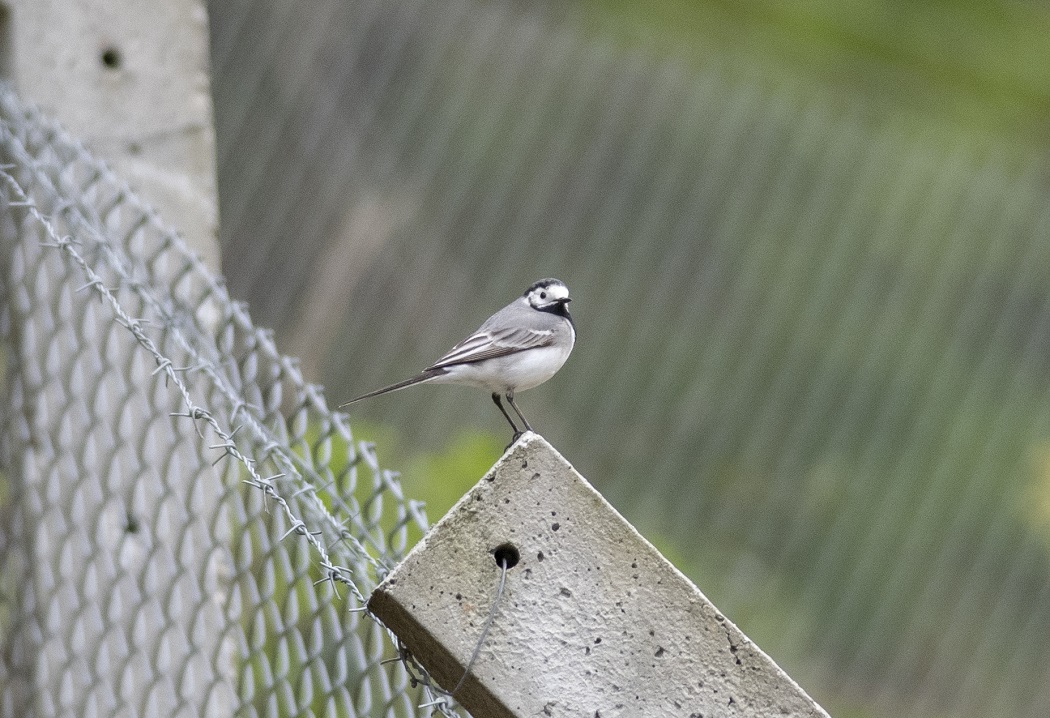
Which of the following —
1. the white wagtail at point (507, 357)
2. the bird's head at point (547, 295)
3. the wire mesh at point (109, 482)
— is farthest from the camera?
the bird's head at point (547, 295)

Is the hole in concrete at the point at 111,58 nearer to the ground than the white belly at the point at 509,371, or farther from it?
farther from it

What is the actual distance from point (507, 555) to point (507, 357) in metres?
1.22

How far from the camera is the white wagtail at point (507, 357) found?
2561mm

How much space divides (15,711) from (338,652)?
1046 millimetres

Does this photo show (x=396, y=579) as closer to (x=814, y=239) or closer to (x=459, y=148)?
(x=459, y=148)

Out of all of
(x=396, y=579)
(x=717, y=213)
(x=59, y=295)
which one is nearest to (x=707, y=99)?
(x=717, y=213)

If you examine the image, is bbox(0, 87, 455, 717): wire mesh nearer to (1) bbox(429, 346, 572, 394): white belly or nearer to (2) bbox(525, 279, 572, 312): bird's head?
(1) bbox(429, 346, 572, 394): white belly

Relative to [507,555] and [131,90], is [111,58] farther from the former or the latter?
[507,555]

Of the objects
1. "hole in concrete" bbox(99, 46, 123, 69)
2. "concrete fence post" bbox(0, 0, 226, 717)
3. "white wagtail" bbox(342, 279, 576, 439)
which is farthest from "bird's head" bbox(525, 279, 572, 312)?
"hole in concrete" bbox(99, 46, 123, 69)

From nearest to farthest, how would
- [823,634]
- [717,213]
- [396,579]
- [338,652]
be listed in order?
[396,579], [338,652], [823,634], [717,213]

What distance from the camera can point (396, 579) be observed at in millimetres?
1328


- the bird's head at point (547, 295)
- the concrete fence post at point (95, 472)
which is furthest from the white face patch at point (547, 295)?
the concrete fence post at point (95, 472)

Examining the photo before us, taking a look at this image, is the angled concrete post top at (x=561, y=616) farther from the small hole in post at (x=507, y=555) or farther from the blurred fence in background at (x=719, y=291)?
the blurred fence in background at (x=719, y=291)

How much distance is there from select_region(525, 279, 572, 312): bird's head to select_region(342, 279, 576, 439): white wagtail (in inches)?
5.3
